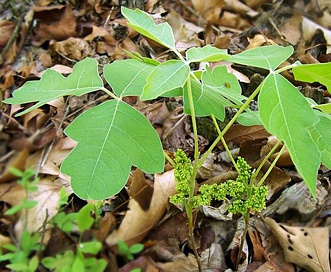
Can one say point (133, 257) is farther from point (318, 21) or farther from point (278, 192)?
point (318, 21)

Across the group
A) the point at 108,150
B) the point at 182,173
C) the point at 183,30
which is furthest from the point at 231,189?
the point at 183,30

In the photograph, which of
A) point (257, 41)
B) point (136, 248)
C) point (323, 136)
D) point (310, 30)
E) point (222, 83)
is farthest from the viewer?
point (310, 30)

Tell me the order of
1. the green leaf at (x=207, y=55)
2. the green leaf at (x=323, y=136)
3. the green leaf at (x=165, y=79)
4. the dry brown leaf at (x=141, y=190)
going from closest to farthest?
the green leaf at (x=165, y=79) < the green leaf at (x=207, y=55) < the green leaf at (x=323, y=136) < the dry brown leaf at (x=141, y=190)

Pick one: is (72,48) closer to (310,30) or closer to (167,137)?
(167,137)

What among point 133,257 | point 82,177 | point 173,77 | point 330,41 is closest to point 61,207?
point 133,257

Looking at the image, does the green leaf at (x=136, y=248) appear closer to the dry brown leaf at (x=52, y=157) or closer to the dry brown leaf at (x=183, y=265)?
the dry brown leaf at (x=183, y=265)

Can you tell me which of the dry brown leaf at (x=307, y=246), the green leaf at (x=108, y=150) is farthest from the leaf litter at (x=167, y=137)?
the green leaf at (x=108, y=150)
